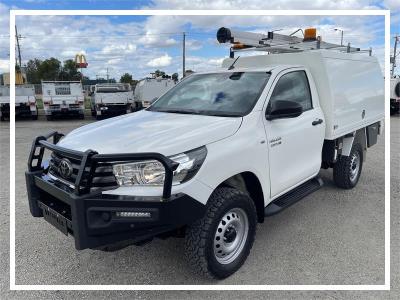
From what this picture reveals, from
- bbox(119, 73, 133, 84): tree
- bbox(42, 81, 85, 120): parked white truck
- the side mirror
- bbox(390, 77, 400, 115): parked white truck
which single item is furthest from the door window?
bbox(119, 73, 133, 84): tree

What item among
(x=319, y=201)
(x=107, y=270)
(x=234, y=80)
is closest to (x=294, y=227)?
(x=319, y=201)

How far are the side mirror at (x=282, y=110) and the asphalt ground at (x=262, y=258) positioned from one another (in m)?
1.43

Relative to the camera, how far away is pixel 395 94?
18.5 metres

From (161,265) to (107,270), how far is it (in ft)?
1.73

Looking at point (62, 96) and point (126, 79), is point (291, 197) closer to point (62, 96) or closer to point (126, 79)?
point (62, 96)

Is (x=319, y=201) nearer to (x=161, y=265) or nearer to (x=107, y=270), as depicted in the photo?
(x=161, y=265)

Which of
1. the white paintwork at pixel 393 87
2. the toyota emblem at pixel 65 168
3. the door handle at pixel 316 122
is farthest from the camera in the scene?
the white paintwork at pixel 393 87

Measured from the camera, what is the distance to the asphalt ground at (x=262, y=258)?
3389 mm

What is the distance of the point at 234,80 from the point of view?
4336mm

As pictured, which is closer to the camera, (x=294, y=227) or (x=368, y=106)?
(x=294, y=227)

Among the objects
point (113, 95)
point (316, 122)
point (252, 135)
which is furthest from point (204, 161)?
point (113, 95)

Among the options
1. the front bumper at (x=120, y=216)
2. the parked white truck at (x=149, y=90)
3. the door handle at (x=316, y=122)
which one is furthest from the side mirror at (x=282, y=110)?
the parked white truck at (x=149, y=90)

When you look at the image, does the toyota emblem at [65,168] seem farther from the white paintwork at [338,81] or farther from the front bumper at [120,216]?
the white paintwork at [338,81]

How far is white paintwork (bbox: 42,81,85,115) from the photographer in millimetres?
19141
